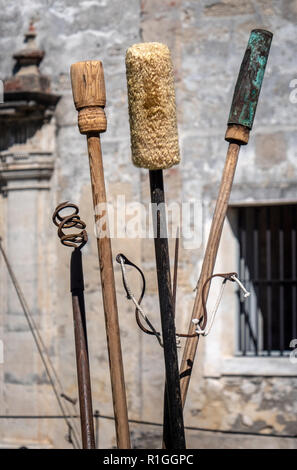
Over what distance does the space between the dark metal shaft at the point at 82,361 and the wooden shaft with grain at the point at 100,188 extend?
0.16 m

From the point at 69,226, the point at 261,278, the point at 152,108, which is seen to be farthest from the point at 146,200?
the point at 152,108

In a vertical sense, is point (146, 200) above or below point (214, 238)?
above

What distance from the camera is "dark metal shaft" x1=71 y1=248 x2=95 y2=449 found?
150 inches

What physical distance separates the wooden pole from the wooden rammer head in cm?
→ 58

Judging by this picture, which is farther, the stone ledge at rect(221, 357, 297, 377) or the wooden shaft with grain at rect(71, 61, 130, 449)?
the stone ledge at rect(221, 357, 297, 377)

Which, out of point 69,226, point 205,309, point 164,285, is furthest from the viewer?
point 69,226

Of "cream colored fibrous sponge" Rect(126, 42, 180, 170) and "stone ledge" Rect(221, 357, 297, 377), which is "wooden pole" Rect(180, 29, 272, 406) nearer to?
"cream colored fibrous sponge" Rect(126, 42, 180, 170)

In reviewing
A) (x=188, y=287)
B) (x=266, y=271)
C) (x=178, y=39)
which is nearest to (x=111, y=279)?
(x=188, y=287)

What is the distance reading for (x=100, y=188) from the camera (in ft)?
12.2

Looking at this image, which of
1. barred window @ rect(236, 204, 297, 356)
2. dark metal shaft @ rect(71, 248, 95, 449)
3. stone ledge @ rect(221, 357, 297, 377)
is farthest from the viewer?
barred window @ rect(236, 204, 297, 356)

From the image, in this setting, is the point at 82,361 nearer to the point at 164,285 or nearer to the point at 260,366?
the point at 164,285

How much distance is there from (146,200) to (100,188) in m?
3.48

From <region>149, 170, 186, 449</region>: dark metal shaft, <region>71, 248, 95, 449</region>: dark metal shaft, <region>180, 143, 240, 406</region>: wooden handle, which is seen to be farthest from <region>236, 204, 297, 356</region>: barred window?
<region>149, 170, 186, 449</region>: dark metal shaft

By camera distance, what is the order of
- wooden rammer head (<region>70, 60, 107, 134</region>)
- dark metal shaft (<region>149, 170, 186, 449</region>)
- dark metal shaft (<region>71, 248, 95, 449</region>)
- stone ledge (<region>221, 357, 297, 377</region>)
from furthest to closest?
1. stone ledge (<region>221, 357, 297, 377</region>)
2. dark metal shaft (<region>71, 248, 95, 449</region>)
3. wooden rammer head (<region>70, 60, 107, 134</region>)
4. dark metal shaft (<region>149, 170, 186, 449</region>)
